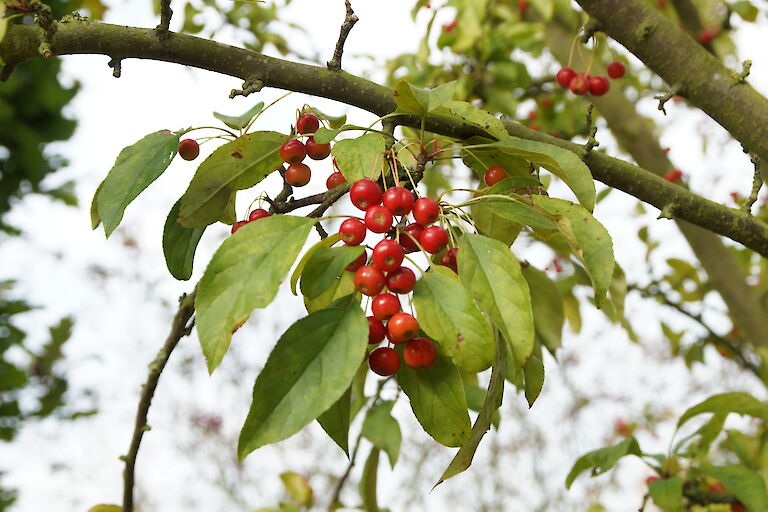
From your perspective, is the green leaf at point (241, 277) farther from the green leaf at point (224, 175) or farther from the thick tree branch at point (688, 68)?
the thick tree branch at point (688, 68)

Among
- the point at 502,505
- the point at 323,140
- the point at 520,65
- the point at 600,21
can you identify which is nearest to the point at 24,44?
the point at 323,140

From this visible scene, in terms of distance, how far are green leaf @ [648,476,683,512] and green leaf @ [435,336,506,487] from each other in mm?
604

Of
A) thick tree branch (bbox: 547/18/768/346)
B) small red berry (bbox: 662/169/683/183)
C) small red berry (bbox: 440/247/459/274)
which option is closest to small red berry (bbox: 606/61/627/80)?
thick tree branch (bbox: 547/18/768/346)

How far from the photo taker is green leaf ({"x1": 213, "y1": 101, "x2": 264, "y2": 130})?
61 centimetres

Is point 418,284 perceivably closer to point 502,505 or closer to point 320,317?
point 320,317

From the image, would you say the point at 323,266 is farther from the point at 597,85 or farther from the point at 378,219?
the point at 597,85

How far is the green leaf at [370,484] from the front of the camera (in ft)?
4.02

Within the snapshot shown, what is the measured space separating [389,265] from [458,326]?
0.07 meters

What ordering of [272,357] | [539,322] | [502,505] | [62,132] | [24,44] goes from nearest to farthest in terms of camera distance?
[272,357]
[24,44]
[539,322]
[62,132]
[502,505]

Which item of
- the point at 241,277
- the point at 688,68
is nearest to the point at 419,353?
the point at 241,277

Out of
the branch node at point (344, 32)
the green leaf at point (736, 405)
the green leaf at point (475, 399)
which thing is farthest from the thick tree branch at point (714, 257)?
the branch node at point (344, 32)

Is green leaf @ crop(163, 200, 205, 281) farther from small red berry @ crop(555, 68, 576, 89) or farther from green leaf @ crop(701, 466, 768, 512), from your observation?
small red berry @ crop(555, 68, 576, 89)

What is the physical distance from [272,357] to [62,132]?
10.4ft

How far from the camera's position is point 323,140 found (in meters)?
0.51
